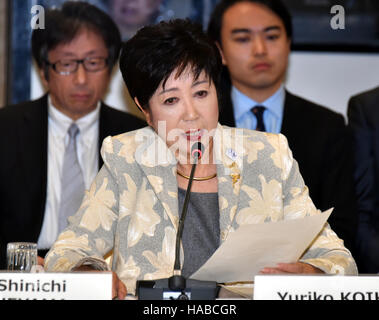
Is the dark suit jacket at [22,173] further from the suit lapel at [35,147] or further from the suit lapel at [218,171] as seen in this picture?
the suit lapel at [218,171]

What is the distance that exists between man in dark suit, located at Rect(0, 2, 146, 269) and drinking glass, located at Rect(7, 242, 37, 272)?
4.24ft

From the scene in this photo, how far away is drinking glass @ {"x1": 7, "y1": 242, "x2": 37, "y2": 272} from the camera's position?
2.04 m

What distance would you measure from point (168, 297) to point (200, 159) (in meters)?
0.77

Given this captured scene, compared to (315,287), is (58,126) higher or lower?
higher

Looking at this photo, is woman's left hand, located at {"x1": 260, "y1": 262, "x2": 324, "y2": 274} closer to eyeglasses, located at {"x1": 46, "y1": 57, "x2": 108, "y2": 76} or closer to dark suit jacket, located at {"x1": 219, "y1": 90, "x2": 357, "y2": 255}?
dark suit jacket, located at {"x1": 219, "y1": 90, "x2": 357, "y2": 255}

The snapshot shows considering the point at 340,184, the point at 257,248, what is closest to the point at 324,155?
the point at 340,184

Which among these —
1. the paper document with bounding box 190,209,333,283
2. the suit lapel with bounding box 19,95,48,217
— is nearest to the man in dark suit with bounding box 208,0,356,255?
the suit lapel with bounding box 19,95,48,217

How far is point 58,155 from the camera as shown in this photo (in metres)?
3.58

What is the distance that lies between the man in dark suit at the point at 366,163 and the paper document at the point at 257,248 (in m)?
1.45

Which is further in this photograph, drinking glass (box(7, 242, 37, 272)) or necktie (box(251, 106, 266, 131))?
necktie (box(251, 106, 266, 131))

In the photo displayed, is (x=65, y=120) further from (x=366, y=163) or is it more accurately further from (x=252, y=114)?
(x=366, y=163)

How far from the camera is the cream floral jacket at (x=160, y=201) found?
2.13m

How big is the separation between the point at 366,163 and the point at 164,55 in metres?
1.53

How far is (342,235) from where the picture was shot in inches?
124
